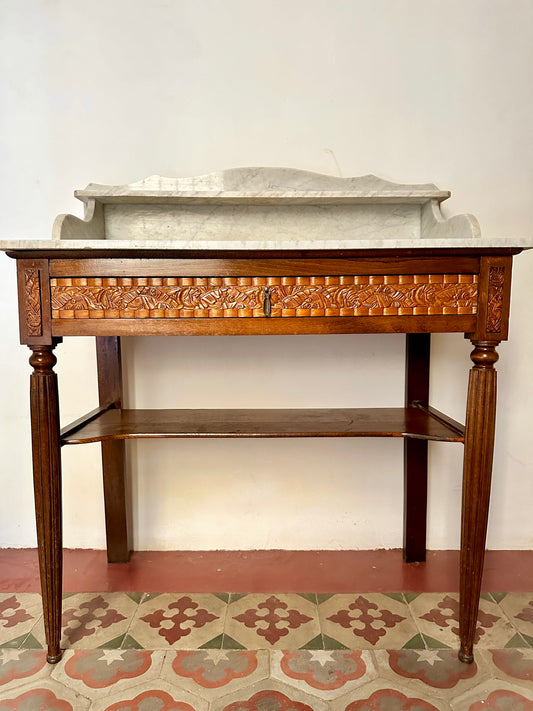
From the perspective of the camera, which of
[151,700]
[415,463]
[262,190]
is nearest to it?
[151,700]

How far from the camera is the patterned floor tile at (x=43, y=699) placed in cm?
124

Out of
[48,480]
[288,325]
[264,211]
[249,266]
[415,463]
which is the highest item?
[264,211]

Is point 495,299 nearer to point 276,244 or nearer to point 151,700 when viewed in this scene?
point 276,244

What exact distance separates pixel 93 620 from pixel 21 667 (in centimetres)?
25

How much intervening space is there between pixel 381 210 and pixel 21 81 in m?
1.49

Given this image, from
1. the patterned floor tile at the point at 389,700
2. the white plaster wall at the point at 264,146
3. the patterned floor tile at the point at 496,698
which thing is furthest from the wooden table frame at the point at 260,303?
the white plaster wall at the point at 264,146

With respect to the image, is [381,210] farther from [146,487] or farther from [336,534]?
[146,487]

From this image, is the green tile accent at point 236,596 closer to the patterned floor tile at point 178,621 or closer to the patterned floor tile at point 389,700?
the patterned floor tile at point 178,621

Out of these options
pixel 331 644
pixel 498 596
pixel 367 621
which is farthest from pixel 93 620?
pixel 498 596

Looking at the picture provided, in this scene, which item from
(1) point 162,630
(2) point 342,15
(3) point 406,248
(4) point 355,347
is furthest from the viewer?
(4) point 355,347

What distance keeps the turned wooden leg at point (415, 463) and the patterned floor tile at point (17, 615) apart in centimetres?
139

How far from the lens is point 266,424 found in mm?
1659

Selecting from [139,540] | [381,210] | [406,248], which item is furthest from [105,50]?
[139,540]

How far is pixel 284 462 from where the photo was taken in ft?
6.77
